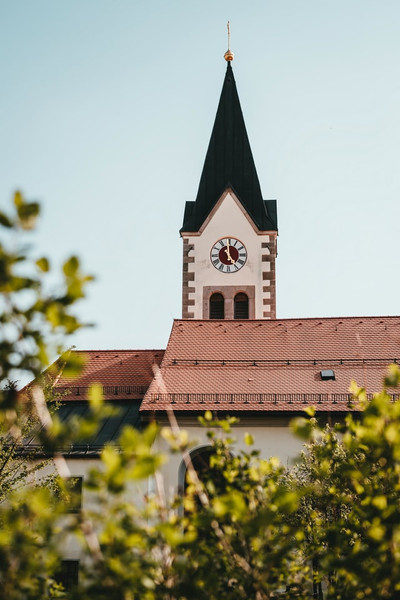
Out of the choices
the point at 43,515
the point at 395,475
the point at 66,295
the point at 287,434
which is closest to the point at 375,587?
the point at 395,475

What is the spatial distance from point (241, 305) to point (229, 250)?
2.16 m

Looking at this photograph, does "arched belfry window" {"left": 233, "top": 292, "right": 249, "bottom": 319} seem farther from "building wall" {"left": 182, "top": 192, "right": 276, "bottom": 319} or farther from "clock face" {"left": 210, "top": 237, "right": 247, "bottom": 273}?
"clock face" {"left": 210, "top": 237, "right": 247, "bottom": 273}

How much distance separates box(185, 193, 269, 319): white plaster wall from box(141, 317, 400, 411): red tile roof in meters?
5.82

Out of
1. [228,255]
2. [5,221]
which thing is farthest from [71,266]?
[228,255]

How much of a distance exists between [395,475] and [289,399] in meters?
12.9

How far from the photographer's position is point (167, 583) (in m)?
4.96

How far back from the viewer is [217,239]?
28.4 metres

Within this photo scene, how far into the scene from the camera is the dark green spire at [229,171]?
2912 centimetres

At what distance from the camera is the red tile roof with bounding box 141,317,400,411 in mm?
17703

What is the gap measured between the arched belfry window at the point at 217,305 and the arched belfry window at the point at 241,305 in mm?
484

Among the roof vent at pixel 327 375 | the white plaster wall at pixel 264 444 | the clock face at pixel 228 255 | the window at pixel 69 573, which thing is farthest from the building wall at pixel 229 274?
the window at pixel 69 573

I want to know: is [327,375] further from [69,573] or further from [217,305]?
[217,305]

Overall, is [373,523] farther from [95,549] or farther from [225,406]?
[225,406]

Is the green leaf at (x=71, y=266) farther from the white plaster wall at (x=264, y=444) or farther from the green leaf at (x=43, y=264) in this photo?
the white plaster wall at (x=264, y=444)
